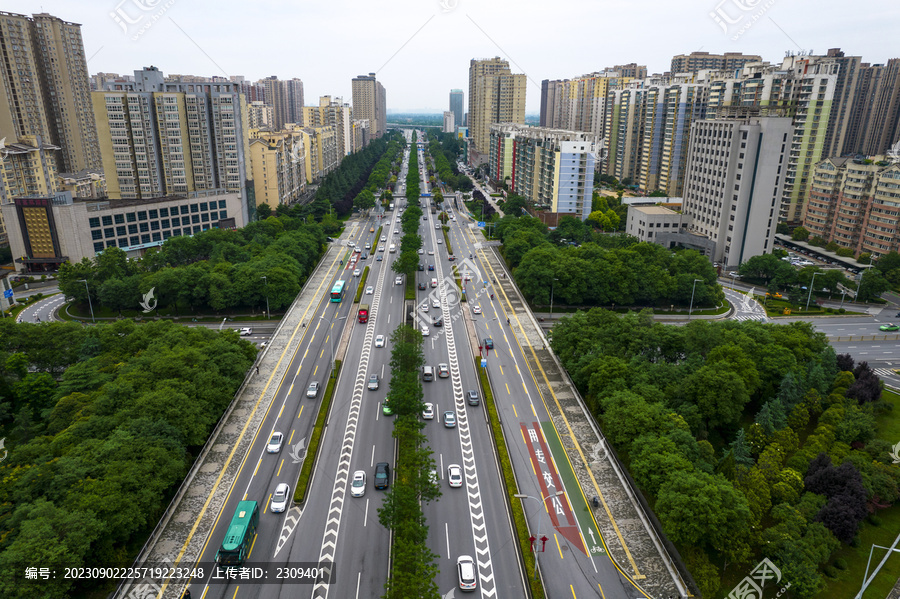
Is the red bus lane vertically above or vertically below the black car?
below

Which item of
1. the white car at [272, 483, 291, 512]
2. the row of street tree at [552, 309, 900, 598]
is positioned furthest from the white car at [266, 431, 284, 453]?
the row of street tree at [552, 309, 900, 598]

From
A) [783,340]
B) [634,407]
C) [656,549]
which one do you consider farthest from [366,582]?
[783,340]

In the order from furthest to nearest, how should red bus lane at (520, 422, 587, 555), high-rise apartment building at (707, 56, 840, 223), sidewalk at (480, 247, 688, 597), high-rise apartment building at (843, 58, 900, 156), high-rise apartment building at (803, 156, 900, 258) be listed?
high-rise apartment building at (843, 58, 900, 156) < high-rise apartment building at (707, 56, 840, 223) < high-rise apartment building at (803, 156, 900, 258) < red bus lane at (520, 422, 587, 555) < sidewalk at (480, 247, 688, 597)

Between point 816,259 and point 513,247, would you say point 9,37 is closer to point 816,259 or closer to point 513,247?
point 513,247

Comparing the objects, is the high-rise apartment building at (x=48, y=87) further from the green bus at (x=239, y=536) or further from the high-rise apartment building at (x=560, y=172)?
the green bus at (x=239, y=536)

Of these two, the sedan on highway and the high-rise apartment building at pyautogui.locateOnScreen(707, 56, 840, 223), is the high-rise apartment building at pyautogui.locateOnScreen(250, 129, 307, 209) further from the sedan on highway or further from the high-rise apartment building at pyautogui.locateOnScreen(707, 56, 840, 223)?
the high-rise apartment building at pyautogui.locateOnScreen(707, 56, 840, 223)

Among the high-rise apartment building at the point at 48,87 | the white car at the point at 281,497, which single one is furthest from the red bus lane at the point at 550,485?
the high-rise apartment building at the point at 48,87
